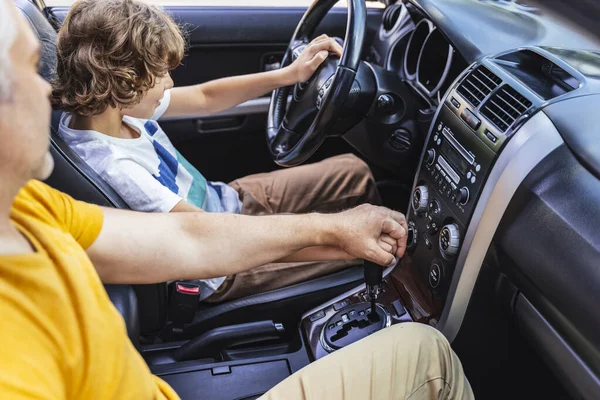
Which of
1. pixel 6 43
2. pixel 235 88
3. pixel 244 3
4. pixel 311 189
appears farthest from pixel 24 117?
pixel 244 3

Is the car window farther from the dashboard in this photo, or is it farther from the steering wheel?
the dashboard

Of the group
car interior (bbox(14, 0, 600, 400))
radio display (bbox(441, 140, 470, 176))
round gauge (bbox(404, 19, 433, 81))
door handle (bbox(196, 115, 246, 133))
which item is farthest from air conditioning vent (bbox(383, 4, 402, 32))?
radio display (bbox(441, 140, 470, 176))

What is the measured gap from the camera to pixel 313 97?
149cm

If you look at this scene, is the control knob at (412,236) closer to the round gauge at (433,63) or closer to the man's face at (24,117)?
the round gauge at (433,63)

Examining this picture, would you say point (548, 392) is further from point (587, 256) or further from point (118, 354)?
point (118, 354)

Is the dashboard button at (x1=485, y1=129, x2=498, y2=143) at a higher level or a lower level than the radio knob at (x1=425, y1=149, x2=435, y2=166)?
higher

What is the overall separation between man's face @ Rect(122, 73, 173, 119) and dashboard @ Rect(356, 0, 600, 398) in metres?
0.57

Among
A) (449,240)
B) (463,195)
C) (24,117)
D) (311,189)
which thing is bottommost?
(311,189)

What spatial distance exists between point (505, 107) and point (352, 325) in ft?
1.89

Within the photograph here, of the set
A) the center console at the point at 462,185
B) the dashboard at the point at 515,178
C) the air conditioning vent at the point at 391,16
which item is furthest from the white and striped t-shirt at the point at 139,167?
the air conditioning vent at the point at 391,16

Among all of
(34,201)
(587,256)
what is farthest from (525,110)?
(34,201)

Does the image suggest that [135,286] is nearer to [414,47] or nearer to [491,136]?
[491,136]

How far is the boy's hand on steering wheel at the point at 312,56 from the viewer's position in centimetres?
148

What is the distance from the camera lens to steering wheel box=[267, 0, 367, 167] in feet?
4.30
